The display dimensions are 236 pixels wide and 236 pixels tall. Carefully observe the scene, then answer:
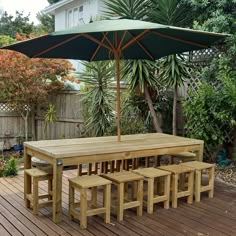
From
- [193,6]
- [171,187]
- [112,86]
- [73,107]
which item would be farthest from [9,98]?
[171,187]

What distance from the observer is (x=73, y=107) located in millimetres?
8852

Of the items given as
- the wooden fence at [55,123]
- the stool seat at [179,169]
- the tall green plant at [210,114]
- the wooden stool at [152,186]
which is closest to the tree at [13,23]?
the wooden fence at [55,123]

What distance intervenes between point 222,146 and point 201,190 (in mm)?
2259

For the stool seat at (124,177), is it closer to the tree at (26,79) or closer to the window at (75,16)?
the tree at (26,79)

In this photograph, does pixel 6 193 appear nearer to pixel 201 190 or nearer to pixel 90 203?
pixel 90 203

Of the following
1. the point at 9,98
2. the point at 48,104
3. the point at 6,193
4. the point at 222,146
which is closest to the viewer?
the point at 6,193

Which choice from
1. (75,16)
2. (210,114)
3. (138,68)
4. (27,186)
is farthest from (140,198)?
(75,16)

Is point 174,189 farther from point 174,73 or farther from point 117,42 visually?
point 174,73

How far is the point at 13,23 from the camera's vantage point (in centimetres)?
2322

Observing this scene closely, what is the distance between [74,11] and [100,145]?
9.93 meters

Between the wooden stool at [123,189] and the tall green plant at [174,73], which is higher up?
the tall green plant at [174,73]

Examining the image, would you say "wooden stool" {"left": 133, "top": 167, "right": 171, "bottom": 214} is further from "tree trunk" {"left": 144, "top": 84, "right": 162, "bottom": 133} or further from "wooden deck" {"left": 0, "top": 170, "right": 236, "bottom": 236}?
"tree trunk" {"left": 144, "top": 84, "right": 162, "bottom": 133}

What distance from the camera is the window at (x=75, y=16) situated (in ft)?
41.3

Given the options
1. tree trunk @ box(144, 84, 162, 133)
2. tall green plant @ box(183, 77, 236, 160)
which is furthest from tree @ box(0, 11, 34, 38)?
tall green plant @ box(183, 77, 236, 160)
